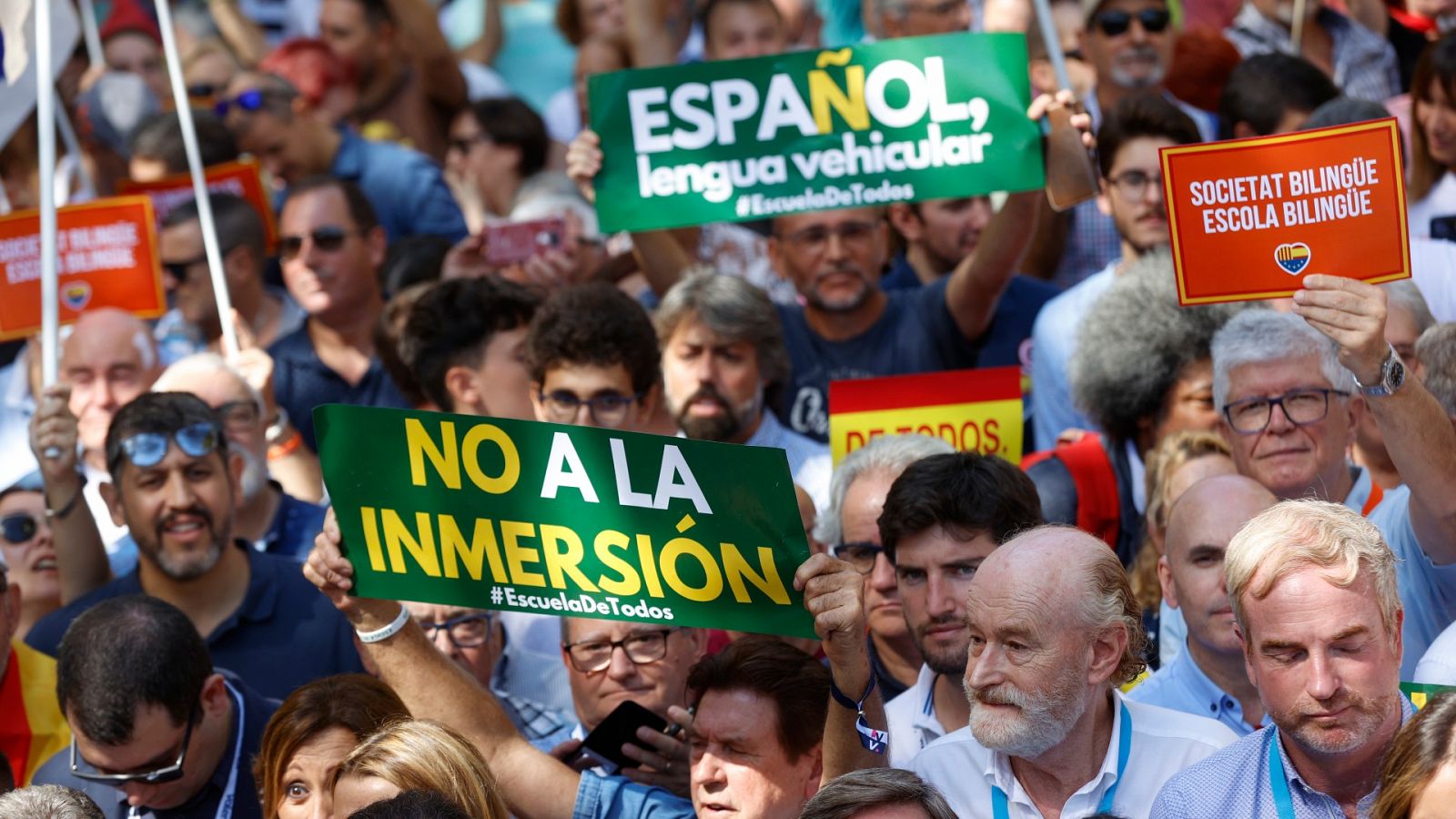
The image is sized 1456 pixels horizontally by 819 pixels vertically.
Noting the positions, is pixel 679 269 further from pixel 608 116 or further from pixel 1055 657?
pixel 1055 657

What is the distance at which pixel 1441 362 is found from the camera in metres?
5.02

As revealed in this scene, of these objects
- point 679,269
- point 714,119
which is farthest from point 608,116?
point 679,269

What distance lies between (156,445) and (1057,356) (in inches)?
115

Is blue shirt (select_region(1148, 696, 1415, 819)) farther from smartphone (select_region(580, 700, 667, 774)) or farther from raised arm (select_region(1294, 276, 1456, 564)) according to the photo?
smartphone (select_region(580, 700, 667, 774))

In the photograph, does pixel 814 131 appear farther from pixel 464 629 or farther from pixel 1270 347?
pixel 464 629

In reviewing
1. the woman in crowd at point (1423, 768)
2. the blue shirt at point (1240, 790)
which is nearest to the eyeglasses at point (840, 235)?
the blue shirt at point (1240, 790)

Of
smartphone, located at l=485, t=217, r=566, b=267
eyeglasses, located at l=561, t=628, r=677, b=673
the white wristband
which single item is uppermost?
smartphone, located at l=485, t=217, r=566, b=267

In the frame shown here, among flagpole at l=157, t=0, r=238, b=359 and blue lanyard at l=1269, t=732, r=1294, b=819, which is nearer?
blue lanyard at l=1269, t=732, r=1294, b=819

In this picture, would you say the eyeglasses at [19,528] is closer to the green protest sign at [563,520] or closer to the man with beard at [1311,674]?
the green protest sign at [563,520]

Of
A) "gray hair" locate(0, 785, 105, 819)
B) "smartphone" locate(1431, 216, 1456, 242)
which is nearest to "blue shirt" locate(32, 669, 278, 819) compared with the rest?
"gray hair" locate(0, 785, 105, 819)

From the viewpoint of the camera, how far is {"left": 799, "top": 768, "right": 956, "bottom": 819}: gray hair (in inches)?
150

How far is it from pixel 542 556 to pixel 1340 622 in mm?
1847

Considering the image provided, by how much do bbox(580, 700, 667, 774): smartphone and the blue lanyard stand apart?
5.31 ft

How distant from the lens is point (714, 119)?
6.51 m
